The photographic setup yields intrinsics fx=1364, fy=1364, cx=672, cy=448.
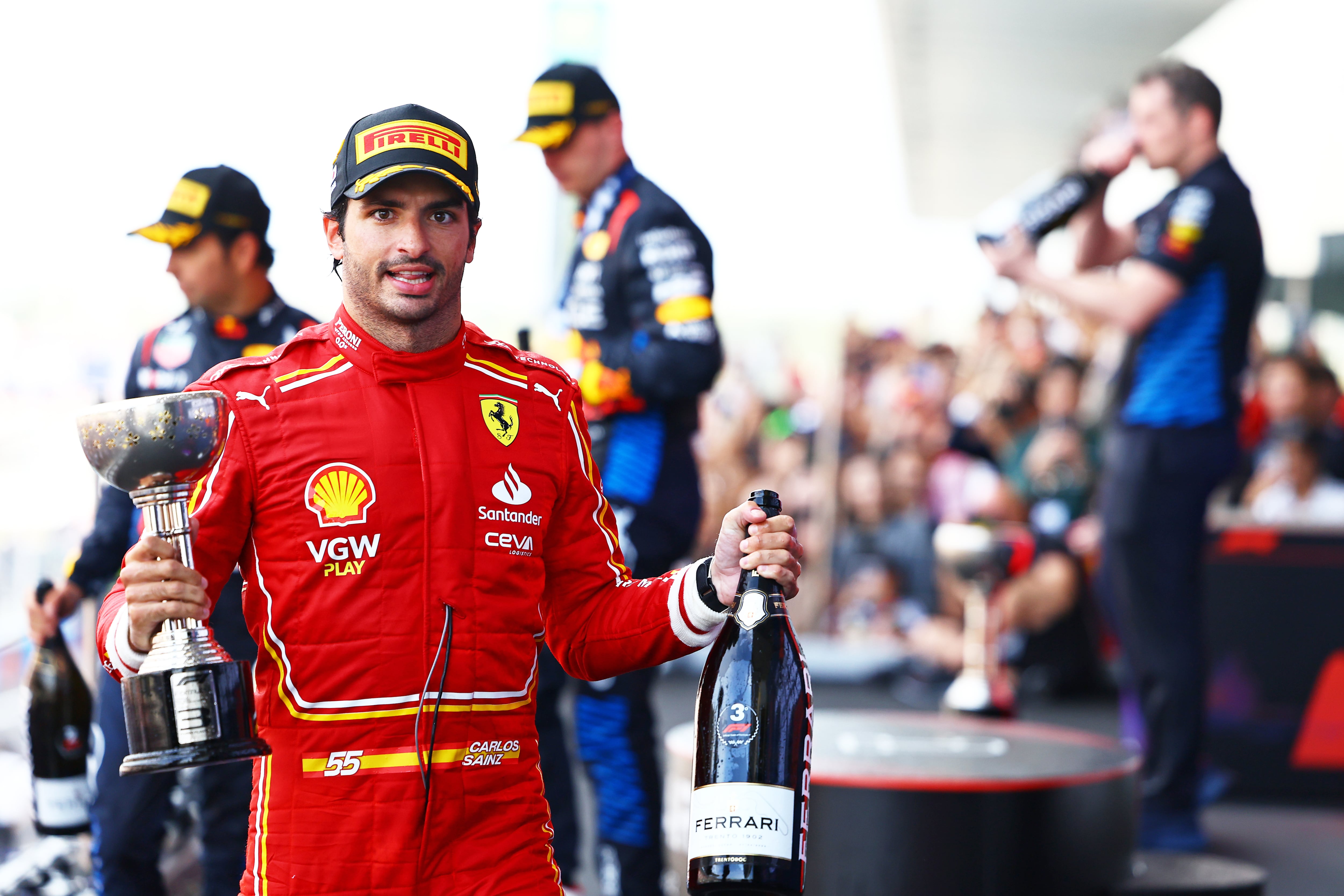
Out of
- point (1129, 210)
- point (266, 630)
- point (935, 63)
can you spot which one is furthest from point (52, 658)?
point (1129, 210)

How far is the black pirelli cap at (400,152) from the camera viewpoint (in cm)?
185

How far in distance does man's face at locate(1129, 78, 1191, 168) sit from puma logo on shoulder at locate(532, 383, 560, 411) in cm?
285

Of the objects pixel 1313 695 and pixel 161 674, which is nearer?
pixel 161 674

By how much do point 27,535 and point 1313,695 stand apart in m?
5.49

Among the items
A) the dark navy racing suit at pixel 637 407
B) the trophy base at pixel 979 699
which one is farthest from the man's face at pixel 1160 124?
the trophy base at pixel 979 699

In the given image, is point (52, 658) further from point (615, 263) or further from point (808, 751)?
point (808, 751)

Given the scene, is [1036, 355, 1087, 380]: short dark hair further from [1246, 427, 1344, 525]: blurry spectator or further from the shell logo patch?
the shell logo patch

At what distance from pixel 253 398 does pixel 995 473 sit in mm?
6485

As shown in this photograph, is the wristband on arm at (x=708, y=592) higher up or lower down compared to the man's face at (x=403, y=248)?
lower down

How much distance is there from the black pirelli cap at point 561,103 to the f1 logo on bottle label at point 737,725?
6.52ft

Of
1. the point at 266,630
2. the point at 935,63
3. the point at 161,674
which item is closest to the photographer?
the point at 161,674

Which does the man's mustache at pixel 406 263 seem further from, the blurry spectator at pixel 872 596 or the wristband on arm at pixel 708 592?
the blurry spectator at pixel 872 596

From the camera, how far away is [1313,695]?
5.29 meters

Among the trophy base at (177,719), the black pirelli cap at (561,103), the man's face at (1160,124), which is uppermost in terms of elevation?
the man's face at (1160,124)
